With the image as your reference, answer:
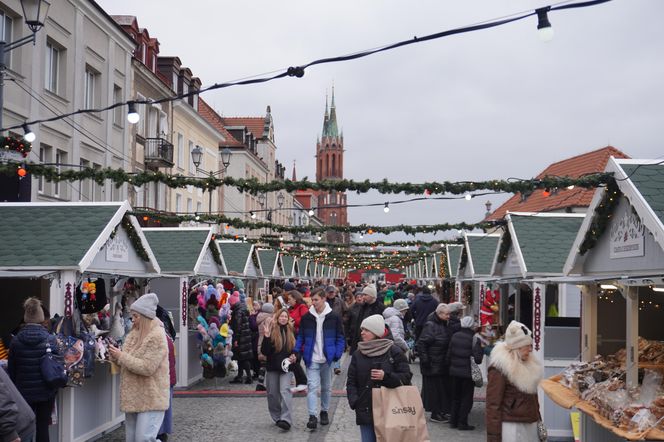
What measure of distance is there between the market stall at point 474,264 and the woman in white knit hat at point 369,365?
46.5ft

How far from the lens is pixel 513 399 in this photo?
7.91 m

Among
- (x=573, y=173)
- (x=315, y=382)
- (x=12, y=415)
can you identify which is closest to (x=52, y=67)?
(x=315, y=382)

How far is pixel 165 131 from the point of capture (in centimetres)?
3691

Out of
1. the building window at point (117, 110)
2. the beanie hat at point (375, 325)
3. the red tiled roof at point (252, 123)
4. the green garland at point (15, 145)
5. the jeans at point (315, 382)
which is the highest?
the red tiled roof at point (252, 123)

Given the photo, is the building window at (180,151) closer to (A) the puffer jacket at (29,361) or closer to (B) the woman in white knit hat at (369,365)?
(A) the puffer jacket at (29,361)

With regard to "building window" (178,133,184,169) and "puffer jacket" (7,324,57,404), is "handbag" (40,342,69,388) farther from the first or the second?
"building window" (178,133,184,169)

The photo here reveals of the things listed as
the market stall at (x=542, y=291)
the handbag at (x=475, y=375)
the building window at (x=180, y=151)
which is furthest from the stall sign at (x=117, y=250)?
the building window at (x=180, y=151)

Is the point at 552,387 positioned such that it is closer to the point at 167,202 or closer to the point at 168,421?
the point at 168,421

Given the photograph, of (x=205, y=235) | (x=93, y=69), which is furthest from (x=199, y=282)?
(x=93, y=69)

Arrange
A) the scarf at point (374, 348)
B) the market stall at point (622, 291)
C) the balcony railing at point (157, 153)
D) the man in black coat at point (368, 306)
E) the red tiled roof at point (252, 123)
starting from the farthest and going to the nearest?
1. the red tiled roof at point (252, 123)
2. the balcony railing at point (157, 153)
3. the man in black coat at point (368, 306)
4. the scarf at point (374, 348)
5. the market stall at point (622, 291)

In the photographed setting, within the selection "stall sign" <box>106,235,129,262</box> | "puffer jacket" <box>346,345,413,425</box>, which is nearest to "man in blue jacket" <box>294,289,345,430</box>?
"stall sign" <box>106,235,129,262</box>

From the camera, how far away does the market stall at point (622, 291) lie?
7834 mm

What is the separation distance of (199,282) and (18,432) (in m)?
16.4

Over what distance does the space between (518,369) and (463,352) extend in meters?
4.58
